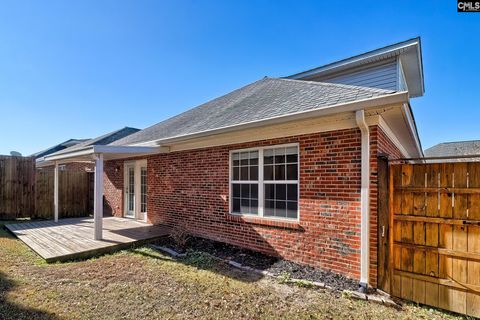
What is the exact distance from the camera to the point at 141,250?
21.0 feet

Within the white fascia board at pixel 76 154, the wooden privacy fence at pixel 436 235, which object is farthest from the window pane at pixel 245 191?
the white fascia board at pixel 76 154

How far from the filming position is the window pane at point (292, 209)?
17.5ft

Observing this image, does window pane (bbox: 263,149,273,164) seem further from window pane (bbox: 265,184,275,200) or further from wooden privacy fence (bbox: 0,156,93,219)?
wooden privacy fence (bbox: 0,156,93,219)

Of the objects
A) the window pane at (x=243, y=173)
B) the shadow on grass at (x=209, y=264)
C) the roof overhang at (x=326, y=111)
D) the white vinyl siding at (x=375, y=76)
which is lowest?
the shadow on grass at (x=209, y=264)

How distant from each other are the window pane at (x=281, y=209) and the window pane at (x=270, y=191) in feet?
0.61

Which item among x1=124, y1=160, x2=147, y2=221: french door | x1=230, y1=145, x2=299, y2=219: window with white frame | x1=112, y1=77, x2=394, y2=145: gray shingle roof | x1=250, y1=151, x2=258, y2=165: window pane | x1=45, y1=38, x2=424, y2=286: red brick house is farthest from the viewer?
x1=124, y1=160, x2=147, y2=221: french door

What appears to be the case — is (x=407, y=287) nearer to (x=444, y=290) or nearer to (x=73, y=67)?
(x=444, y=290)

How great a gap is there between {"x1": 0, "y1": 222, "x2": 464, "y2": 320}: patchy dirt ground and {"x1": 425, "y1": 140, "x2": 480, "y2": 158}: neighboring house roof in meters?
23.6

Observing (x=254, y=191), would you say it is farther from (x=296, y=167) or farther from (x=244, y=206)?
(x=296, y=167)

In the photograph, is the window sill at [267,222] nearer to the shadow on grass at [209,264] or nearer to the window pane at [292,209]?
the window pane at [292,209]

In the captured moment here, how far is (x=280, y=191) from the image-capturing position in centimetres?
558

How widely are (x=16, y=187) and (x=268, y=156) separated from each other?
38.5ft

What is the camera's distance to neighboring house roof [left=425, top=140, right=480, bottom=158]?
2075 centimetres

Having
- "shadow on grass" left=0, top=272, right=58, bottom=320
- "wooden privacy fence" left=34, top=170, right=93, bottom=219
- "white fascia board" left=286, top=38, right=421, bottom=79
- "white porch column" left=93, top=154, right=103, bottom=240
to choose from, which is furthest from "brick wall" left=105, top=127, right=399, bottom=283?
"wooden privacy fence" left=34, top=170, right=93, bottom=219
